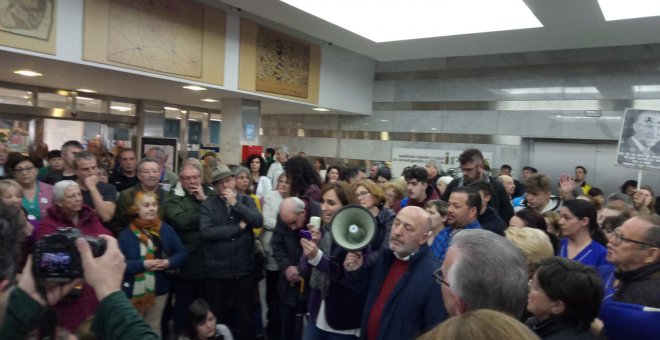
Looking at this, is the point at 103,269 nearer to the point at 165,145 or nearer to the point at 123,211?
the point at 123,211

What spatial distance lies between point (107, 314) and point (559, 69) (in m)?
10.6

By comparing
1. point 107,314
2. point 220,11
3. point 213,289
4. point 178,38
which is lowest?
point 213,289

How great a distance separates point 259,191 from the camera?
242 inches

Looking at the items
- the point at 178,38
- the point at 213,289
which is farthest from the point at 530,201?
the point at 178,38

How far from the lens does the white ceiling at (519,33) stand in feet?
21.4

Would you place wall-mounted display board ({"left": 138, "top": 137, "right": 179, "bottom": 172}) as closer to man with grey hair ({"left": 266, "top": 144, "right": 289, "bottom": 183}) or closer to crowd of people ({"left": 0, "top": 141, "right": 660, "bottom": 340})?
man with grey hair ({"left": 266, "top": 144, "right": 289, "bottom": 183})

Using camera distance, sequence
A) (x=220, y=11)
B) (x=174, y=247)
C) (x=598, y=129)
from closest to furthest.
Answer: (x=174, y=247)
(x=220, y=11)
(x=598, y=129)

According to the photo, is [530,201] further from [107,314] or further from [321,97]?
[321,97]

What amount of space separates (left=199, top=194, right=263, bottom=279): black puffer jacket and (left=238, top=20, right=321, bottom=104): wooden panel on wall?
4.76 metres

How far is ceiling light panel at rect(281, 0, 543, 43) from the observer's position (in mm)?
6766

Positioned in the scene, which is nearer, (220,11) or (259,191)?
(259,191)

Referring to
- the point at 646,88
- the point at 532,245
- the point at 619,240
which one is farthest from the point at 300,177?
the point at 646,88

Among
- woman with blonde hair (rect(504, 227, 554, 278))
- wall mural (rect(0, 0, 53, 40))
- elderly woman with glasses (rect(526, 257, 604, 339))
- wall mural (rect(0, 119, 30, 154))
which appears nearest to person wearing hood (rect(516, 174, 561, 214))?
woman with blonde hair (rect(504, 227, 554, 278))

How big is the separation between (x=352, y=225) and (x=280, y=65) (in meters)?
6.63
